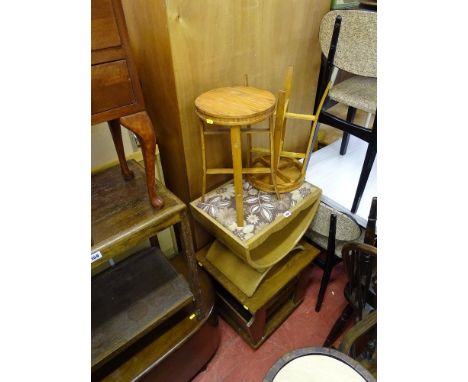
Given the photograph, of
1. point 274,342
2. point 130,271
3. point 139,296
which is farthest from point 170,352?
point 274,342

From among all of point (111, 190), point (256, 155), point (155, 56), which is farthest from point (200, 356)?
point (155, 56)

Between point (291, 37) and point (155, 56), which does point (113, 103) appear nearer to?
point (155, 56)

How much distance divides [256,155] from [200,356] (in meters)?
0.99

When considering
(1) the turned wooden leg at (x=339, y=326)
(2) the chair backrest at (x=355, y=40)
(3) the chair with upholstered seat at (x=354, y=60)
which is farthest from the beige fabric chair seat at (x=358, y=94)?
(1) the turned wooden leg at (x=339, y=326)

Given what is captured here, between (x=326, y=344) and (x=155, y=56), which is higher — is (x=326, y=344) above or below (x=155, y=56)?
below

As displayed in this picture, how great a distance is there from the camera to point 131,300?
3.61ft

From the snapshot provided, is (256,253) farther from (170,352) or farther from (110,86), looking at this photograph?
(110,86)

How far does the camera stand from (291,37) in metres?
1.33

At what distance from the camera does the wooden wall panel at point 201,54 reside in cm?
100

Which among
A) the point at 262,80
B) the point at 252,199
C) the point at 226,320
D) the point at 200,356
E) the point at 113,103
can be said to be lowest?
the point at 226,320

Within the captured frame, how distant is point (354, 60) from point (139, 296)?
1260 millimetres

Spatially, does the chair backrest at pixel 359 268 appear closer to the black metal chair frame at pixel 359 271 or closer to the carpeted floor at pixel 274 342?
the black metal chair frame at pixel 359 271

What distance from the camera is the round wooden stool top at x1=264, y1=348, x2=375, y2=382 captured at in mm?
748

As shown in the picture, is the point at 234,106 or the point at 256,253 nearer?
the point at 234,106
